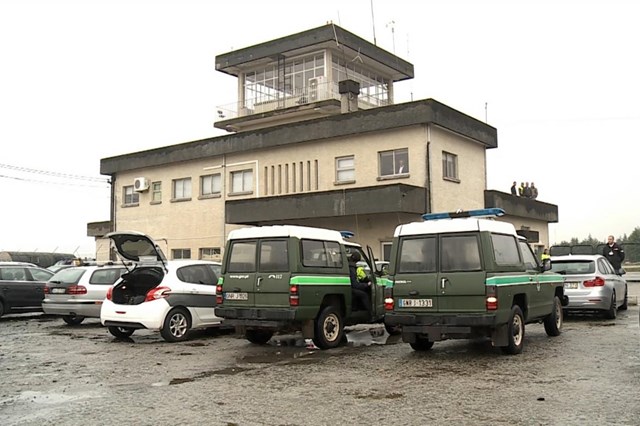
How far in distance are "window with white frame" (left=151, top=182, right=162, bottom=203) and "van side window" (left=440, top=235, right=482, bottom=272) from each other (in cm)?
2492

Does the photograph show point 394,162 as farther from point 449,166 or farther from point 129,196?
point 129,196

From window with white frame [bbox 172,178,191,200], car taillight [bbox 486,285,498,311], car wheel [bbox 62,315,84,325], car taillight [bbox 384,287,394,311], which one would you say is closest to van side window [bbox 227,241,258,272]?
car taillight [bbox 384,287,394,311]

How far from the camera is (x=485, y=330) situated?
953 cm

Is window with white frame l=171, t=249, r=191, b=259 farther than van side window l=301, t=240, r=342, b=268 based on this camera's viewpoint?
Yes

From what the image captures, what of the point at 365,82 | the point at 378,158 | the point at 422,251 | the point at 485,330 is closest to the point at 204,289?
the point at 422,251

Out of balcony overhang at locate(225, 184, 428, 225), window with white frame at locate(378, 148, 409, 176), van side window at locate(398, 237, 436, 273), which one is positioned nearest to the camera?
van side window at locate(398, 237, 436, 273)

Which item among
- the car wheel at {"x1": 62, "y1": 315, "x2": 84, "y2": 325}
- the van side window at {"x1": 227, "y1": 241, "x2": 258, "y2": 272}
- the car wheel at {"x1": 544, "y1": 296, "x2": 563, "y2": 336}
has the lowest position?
the car wheel at {"x1": 62, "y1": 315, "x2": 84, "y2": 325}

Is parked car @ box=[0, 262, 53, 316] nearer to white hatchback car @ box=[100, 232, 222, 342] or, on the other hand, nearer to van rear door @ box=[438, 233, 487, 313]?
white hatchback car @ box=[100, 232, 222, 342]

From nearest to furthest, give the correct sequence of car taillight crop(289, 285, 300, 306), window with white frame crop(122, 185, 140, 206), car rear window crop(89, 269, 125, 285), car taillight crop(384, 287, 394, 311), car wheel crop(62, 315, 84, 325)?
car taillight crop(384, 287, 394, 311)
car taillight crop(289, 285, 300, 306)
car rear window crop(89, 269, 125, 285)
car wheel crop(62, 315, 84, 325)
window with white frame crop(122, 185, 140, 206)

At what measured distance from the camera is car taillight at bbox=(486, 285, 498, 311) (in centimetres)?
921

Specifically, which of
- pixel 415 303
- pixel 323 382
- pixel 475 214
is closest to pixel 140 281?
pixel 415 303

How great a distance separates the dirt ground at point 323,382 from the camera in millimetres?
6367

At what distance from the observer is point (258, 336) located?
470 inches

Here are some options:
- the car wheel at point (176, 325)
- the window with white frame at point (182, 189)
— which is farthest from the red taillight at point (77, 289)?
the window with white frame at point (182, 189)
